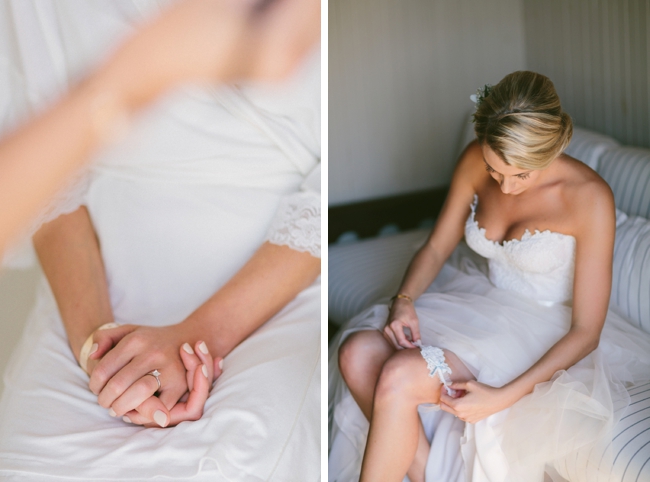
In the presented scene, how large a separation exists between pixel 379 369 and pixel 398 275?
2.49ft

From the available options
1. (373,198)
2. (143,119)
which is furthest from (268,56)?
(373,198)

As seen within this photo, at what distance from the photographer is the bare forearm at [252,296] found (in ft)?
3.06

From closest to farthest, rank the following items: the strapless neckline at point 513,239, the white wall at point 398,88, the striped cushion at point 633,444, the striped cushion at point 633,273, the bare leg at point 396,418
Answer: the striped cushion at point 633,444 < the bare leg at point 396,418 < the strapless neckline at point 513,239 < the striped cushion at point 633,273 < the white wall at point 398,88

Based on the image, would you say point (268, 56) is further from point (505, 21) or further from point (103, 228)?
point (505, 21)

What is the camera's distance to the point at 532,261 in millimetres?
1519

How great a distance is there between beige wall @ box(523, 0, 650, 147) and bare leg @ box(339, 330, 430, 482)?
4.07ft

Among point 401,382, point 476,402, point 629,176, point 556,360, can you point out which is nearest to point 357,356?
point 401,382

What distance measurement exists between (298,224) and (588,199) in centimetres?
82

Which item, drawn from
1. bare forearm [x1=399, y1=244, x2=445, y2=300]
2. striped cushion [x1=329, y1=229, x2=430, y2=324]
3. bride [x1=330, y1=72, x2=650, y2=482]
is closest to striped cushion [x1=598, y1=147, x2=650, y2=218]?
bride [x1=330, y1=72, x2=650, y2=482]

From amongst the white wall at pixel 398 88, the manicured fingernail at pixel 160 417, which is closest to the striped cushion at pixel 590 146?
the white wall at pixel 398 88

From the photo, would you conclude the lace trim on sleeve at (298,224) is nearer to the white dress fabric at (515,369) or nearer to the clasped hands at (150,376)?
the clasped hands at (150,376)

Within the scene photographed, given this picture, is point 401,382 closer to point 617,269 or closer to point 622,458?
point 622,458

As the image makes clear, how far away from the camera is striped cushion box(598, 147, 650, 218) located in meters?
1.78

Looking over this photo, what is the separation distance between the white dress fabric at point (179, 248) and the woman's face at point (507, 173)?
588 mm
